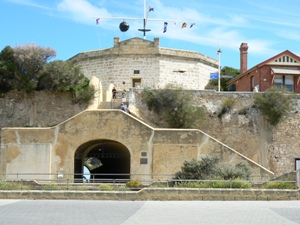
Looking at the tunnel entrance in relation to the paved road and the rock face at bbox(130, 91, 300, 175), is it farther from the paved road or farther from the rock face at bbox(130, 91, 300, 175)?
the paved road

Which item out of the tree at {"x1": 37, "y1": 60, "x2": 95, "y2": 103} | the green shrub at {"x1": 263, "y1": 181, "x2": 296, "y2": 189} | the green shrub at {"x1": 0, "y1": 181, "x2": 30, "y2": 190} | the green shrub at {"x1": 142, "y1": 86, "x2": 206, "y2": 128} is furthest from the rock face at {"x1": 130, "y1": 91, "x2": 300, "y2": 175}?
the green shrub at {"x1": 0, "y1": 181, "x2": 30, "y2": 190}

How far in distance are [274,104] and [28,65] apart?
1775 centimetres

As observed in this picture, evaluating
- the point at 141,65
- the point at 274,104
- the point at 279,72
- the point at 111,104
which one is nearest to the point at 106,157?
the point at 111,104

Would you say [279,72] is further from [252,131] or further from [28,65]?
[28,65]

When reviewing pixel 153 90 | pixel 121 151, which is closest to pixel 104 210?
pixel 121 151

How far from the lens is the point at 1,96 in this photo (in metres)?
34.7

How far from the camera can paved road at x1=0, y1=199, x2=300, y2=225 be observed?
12320 millimetres

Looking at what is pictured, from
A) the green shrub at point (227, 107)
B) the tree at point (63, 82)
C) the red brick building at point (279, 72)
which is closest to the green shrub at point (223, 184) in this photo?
the green shrub at point (227, 107)

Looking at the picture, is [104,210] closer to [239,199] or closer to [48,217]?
[48,217]

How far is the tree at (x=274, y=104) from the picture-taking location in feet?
108

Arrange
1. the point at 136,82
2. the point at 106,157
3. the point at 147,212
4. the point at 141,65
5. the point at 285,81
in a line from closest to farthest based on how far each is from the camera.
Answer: the point at 147,212, the point at 106,157, the point at 285,81, the point at 141,65, the point at 136,82

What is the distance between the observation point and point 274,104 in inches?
1299

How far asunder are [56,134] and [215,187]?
11283 mm

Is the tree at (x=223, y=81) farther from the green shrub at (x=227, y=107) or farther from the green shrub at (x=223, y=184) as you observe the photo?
the green shrub at (x=223, y=184)
